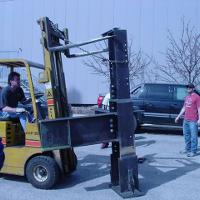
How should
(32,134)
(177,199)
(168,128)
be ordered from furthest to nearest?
(168,128) < (32,134) < (177,199)

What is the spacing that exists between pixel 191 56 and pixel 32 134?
586 inches

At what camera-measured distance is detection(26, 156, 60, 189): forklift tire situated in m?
7.73

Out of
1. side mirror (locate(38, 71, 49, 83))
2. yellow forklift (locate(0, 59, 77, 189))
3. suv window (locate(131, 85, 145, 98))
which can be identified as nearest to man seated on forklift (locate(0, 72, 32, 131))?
yellow forklift (locate(0, 59, 77, 189))

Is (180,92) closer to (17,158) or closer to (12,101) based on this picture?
(12,101)

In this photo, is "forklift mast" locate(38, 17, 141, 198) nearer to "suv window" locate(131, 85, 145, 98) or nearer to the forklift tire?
the forklift tire

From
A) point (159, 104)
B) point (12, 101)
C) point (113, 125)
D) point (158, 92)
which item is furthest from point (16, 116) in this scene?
point (158, 92)

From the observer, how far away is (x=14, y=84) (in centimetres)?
836

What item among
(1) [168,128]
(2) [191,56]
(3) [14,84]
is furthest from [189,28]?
(3) [14,84]

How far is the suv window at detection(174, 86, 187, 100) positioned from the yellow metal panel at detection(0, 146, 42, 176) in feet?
27.9

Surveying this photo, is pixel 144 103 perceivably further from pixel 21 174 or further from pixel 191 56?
pixel 21 174

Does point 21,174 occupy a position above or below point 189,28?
below

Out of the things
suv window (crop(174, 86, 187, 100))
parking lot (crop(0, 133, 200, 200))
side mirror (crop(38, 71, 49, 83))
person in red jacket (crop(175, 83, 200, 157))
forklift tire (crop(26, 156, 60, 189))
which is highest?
side mirror (crop(38, 71, 49, 83))

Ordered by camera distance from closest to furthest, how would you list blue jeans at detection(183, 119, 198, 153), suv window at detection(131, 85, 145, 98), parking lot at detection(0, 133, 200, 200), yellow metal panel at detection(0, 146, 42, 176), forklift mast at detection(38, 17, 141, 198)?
forklift mast at detection(38, 17, 141, 198) → parking lot at detection(0, 133, 200, 200) → yellow metal panel at detection(0, 146, 42, 176) → blue jeans at detection(183, 119, 198, 153) → suv window at detection(131, 85, 145, 98)

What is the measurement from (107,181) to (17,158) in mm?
1662
